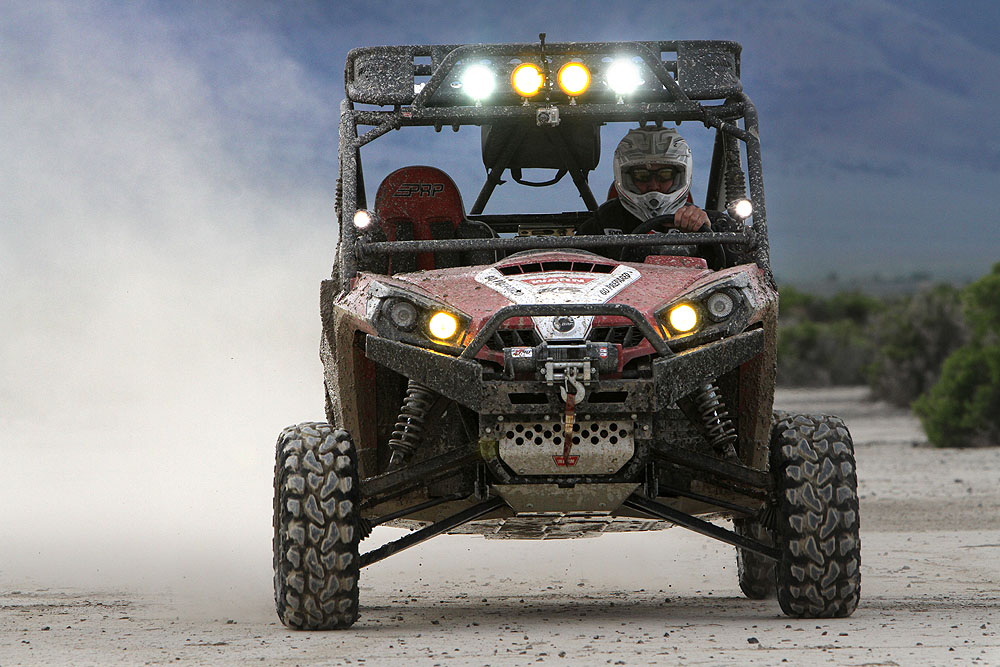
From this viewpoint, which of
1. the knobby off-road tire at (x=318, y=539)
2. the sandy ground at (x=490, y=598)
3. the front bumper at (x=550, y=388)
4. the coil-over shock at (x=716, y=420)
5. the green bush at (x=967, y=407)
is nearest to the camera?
the sandy ground at (x=490, y=598)

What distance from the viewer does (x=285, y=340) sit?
768 inches

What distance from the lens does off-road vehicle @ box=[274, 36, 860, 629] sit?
7223 mm

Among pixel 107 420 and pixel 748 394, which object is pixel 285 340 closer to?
pixel 107 420

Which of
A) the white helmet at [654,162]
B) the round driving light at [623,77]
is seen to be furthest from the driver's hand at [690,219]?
the round driving light at [623,77]

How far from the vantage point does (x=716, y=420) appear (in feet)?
25.7

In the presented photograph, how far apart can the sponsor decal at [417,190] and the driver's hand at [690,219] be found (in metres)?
1.43

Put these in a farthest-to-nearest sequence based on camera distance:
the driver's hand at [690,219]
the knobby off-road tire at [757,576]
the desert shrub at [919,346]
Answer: the desert shrub at [919,346] → the knobby off-road tire at [757,576] → the driver's hand at [690,219]

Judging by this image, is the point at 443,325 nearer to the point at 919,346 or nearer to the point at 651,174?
the point at 651,174

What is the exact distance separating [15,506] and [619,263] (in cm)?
916

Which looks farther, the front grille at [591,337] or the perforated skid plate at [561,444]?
the front grille at [591,337]

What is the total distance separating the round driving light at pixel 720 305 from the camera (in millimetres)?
7477

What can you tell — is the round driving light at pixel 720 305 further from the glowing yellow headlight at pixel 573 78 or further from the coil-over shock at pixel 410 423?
the glowing yellow headlight at pixel 573 78

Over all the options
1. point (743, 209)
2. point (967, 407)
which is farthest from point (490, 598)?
point (967, 407)

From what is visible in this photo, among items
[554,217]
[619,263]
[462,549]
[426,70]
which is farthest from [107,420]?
[619,263]
